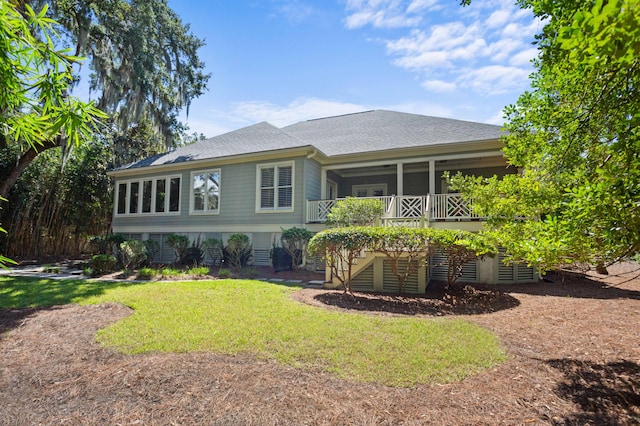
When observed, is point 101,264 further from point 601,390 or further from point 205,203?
point 601,390

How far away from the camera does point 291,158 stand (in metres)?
12.0

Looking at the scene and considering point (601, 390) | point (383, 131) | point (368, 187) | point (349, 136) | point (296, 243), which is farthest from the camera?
point (368, 187)

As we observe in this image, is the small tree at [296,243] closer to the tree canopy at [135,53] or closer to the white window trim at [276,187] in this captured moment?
the white window trim at [276,187]

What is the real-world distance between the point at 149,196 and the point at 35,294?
28.4 feet

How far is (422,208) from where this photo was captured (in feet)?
34.1

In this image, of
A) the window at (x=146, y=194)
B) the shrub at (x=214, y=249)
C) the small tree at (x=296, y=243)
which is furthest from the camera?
the window at (x=146, y=194)

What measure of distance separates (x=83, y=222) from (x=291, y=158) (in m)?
13.3

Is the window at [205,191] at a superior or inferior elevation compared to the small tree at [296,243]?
superior

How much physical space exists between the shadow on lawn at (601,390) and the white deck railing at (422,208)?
5.69 m

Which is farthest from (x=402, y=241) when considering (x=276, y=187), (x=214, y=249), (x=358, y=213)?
(x=214, y=249)

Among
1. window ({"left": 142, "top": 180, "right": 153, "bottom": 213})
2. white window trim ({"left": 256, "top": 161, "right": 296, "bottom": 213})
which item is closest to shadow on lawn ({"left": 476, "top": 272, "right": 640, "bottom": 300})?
white window trim ({"left": 256, "top": 161, "right": 296, "bottom": 213})

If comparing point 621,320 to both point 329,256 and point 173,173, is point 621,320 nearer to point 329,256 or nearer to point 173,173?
point 329,256

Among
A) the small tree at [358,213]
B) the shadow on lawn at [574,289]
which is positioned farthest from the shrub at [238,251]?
the shadow on lawn at [574,289]

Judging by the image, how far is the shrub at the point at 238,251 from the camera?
446 inches
